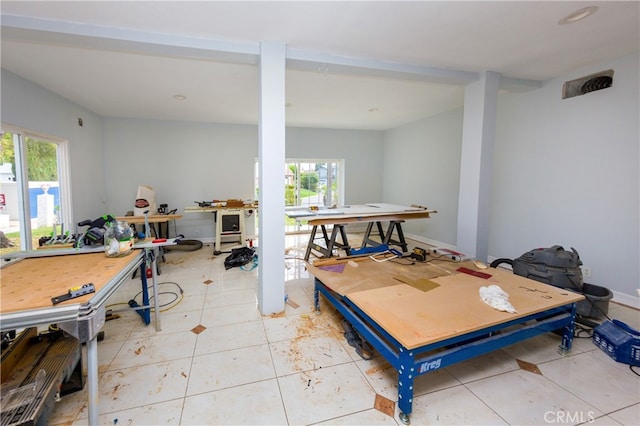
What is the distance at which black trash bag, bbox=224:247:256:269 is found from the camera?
4152 millimetres

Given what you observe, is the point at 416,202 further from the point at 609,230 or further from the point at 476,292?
the point at 476,292

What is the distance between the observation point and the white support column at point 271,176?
2.45 meters

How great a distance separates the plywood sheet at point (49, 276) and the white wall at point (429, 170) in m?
5.01

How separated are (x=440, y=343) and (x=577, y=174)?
3180 millimetres

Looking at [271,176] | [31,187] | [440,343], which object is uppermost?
[271,176]

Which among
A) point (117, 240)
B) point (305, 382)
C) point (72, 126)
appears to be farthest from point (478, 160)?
point (72, 126)

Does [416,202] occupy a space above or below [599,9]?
below

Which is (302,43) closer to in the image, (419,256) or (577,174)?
(419,256)

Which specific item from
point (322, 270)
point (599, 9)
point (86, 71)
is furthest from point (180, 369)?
point (599, 9)

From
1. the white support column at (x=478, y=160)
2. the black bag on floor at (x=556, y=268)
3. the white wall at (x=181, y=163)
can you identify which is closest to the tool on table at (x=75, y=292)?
the black bag on floor at (x=556, y=268)

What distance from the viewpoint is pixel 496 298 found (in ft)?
6.16

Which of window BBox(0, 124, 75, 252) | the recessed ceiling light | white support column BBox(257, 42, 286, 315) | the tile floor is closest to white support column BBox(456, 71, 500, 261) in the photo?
the recessed ceiling light

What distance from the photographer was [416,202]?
19.5 ft

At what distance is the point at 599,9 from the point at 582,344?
264 cm
